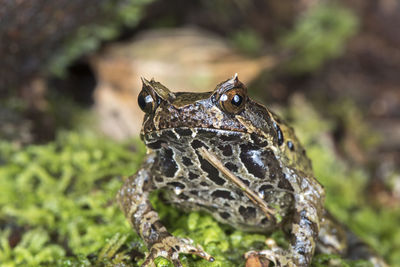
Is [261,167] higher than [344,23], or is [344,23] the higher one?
[344,23]

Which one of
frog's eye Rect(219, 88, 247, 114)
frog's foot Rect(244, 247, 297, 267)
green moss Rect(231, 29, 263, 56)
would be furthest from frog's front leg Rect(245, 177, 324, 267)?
Result: green moss Rect(231, 29, 263, 56)

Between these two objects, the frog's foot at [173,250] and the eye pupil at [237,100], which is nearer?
the eye pupil at [237,100]

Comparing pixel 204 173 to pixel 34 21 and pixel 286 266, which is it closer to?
pixel 286 266

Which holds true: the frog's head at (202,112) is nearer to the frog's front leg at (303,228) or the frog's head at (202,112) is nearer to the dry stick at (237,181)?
the dry stick at (237,181)

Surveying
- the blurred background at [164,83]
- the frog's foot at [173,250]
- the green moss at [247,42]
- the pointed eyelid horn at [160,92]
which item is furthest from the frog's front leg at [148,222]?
the green moss at [247,42]

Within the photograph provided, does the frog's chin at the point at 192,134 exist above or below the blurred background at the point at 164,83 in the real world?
below

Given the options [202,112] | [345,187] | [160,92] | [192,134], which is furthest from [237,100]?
[345,187]

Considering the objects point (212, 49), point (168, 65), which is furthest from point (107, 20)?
point (212, 49)
